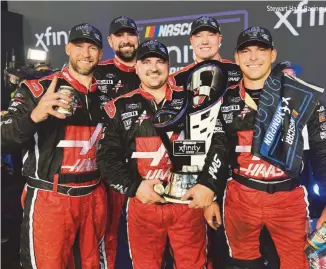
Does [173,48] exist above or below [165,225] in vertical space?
above

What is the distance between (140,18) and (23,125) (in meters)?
3.12

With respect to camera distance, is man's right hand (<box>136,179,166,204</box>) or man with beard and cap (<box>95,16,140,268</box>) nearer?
man's right hand (<box>136,179,166,204</box>)

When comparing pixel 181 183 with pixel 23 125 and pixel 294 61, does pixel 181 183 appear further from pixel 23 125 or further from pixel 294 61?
pixel 294 61

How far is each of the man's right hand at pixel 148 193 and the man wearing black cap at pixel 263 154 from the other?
28cm

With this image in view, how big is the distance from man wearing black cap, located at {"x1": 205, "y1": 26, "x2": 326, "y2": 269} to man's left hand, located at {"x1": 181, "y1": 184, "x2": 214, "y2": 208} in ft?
0.28

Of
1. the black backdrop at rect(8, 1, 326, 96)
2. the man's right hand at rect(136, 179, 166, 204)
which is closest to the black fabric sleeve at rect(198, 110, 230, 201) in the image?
the man's right hand at rect(136, 179, 166, 204)

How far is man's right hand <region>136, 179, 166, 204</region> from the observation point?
187cm

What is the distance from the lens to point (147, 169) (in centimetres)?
204

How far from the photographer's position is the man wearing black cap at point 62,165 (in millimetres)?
A: 1987

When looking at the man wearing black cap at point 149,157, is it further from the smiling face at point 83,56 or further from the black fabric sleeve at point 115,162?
the smiling face at point 83,56

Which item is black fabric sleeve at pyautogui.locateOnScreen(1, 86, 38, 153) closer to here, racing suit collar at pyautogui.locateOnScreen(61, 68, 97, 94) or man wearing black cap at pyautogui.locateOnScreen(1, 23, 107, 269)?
man wearing black cap at pyautogui.locateOnScreen(1, 23, 107, 269)

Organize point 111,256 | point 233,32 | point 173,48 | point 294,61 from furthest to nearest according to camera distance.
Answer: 1. point 173,48
2. point 233,32
3. point 294,61
4. point 111,256

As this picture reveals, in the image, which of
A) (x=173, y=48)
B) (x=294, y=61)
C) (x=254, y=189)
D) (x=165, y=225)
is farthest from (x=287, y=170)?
(x=173, y=48)

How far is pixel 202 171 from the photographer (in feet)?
6.31
